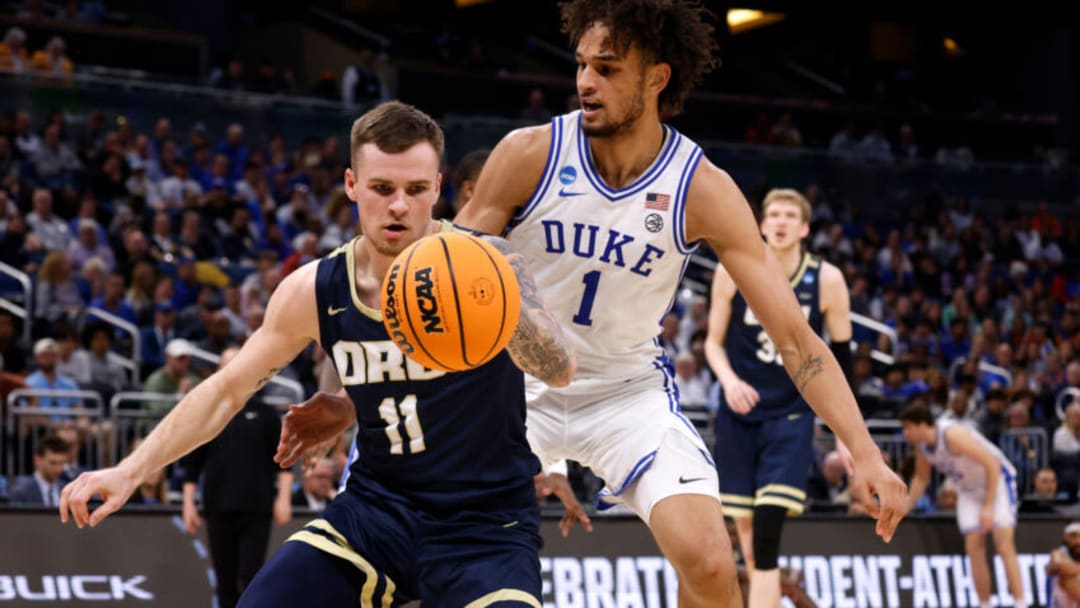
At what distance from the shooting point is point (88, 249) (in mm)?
13812

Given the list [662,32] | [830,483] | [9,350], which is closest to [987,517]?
[830,483]

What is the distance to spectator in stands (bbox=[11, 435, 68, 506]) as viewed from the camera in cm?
985

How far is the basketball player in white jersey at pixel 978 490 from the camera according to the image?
10.8 meters

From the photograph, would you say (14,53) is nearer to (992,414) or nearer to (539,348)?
(992,414)

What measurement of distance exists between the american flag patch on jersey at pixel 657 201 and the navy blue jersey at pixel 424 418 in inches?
37.1

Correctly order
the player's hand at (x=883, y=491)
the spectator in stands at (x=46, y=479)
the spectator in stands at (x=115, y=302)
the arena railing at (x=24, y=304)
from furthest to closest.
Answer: the spectator in stands at (x=115, y=302), the arena railing at (x=24, y=304), the spectator in stands at (x=46, y=479), the player's hand at (x=883, y=491)

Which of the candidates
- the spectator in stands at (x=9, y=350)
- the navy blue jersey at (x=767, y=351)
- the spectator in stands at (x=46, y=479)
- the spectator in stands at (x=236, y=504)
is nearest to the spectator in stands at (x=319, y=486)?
the spectator in stands at (x=236, y=504)

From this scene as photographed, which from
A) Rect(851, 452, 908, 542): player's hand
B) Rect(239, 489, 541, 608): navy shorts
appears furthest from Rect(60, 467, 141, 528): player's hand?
Rect(851, 452, 908, 542): player's hand

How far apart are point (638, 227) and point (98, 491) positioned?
6.55ft

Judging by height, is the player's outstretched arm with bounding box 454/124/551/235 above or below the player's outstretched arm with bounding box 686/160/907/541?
above

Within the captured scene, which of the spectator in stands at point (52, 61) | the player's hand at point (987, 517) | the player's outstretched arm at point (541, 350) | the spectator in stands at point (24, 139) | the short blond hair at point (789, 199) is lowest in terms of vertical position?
the player's hand at point (987, 517)

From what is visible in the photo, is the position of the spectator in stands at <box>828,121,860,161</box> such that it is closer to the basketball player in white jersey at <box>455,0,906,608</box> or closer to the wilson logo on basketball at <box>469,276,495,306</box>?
the basketball player in white jersey at <box>455,0,906,608</box>

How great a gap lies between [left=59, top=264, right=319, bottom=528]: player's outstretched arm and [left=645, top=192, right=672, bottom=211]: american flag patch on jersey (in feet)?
3.99

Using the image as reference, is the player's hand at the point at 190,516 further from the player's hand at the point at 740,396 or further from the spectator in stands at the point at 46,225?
the spectator in stands at the point at 46,225
